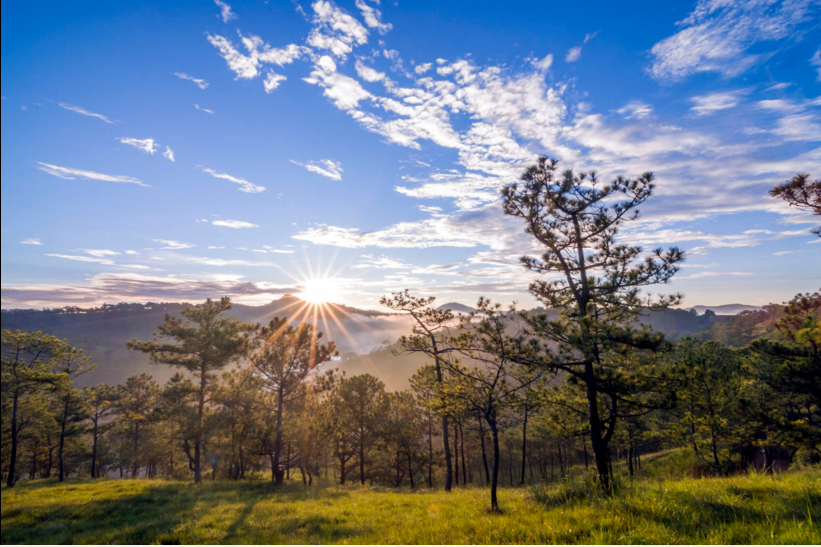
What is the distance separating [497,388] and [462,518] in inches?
152

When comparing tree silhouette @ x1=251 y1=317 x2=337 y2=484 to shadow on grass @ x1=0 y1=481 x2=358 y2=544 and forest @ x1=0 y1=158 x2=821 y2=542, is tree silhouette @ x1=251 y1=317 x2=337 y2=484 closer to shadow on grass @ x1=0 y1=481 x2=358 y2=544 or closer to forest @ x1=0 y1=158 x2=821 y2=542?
forest @ x1=0 y1=158 x2=821 y2=542

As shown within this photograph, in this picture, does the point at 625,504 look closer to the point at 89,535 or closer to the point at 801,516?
the point at 801,516

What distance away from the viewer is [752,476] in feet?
27.9

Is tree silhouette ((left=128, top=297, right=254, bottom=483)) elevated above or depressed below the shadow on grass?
above

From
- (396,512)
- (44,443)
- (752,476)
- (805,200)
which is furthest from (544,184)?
(44,443)

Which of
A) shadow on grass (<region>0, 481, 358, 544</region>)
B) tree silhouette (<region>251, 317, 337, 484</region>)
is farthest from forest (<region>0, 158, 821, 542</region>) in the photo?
shadow on grass (<region>0, 481, 358, 544</region>)

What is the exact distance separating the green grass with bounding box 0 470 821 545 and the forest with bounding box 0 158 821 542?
0.99 metres

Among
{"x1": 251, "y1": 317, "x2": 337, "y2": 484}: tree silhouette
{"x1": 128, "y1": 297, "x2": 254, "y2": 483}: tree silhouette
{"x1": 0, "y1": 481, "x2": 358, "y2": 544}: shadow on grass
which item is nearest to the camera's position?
{"x1": 0, "y1": 481, "x2": 358, "y2": 544}: shadow on grass

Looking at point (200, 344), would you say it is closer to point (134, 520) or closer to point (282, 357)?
point (282, 357)

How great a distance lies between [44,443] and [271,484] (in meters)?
27.9

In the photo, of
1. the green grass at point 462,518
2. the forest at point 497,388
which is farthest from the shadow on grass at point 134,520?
the forest at point 497,388

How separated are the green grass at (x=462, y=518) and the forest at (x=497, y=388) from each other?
989 millimetres

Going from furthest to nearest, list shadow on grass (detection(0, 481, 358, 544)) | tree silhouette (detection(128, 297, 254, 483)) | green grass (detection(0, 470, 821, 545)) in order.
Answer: tree silhouette (detection(128, 297, 254, 483)), shadow on grass (detection(0, 481, 358, 544)), green grass (detection(0, 470, 821, 545))

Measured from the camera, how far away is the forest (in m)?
9.95
